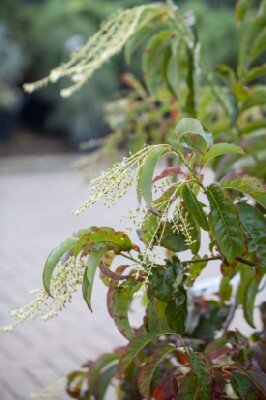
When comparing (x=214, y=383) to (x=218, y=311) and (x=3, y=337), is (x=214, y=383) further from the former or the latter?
(x=3, y=337)

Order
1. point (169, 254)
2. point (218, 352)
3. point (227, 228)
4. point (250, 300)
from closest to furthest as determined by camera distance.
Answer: point (227, 228)
point (169, 254)
point (218, 352)
point (250, 300)

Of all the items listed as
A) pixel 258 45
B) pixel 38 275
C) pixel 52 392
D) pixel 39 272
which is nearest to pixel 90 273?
pixel 258 45

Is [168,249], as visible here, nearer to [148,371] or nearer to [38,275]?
[148,371]

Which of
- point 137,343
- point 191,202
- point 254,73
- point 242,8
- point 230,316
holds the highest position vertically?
point 242,8

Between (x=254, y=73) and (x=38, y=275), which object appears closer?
(x=254, y=73)

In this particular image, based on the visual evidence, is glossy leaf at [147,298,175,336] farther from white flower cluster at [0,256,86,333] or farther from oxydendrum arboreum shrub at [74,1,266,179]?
oxydendrum arboreum shrub at [74,1,266,179]

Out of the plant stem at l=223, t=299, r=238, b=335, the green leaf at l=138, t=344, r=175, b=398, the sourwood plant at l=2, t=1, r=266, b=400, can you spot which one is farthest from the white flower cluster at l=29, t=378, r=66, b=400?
the green leaf at l=138, t=344, r=175, b=398
